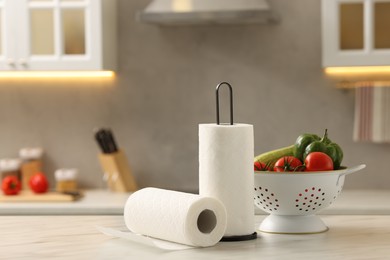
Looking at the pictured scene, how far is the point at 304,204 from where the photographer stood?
217 cm

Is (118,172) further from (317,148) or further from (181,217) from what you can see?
(181,217)

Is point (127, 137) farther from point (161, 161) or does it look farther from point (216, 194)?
point (216, 194)

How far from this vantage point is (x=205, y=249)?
2.01 m

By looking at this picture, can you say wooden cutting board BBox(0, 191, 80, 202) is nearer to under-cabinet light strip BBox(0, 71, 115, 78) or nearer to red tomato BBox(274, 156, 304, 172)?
under-cabinet light strip BBox(0, 71, 115, 78)

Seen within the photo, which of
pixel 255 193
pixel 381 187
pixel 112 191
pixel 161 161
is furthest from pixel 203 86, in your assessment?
pixel 255 193

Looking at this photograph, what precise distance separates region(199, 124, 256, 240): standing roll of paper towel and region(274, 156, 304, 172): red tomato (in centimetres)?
13

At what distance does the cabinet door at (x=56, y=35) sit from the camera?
13.5 ft

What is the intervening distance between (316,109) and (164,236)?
2430mm

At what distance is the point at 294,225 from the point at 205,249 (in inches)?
12.7

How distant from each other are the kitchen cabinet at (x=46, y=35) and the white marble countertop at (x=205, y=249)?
1.81m

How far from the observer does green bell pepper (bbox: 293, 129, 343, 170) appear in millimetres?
2203

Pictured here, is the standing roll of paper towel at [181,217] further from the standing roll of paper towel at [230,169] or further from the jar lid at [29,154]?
the jar lid at [29,154]

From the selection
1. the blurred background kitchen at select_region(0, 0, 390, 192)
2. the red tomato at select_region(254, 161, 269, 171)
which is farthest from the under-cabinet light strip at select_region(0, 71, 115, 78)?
the red tomato at select_region(254, 161, 269, 171)

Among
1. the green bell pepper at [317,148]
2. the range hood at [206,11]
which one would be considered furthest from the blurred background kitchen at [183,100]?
the green bell pepper at [317,148]
